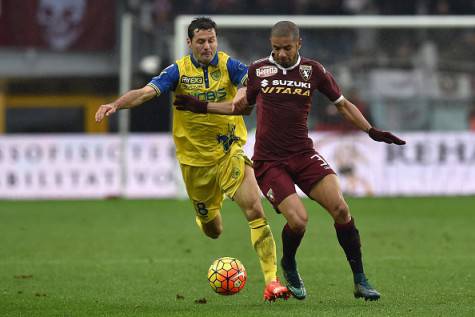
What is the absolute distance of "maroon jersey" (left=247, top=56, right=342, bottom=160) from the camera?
Result: 9.41 m

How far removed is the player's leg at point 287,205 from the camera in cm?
938

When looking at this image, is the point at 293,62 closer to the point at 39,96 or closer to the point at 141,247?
the point at 141,247

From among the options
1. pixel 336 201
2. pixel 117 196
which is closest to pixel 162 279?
pixel 336 201

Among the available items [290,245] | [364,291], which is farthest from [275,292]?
[364,291]

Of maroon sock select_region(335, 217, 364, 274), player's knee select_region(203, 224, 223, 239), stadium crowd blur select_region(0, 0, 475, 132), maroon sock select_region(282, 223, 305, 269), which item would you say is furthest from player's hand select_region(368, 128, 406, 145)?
stadium crowd blur select_region(0, 0, 475, 132)

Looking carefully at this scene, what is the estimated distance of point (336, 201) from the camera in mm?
9258

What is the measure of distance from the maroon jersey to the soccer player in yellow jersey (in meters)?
0.52

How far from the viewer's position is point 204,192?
1128 centimetres

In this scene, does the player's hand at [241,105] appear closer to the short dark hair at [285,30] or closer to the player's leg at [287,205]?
the player's leg at [287,205]

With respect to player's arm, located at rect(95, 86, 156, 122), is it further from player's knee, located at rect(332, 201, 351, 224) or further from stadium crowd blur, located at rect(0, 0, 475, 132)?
stadium crowd blur, located at rect(0, 0, 475, 132)

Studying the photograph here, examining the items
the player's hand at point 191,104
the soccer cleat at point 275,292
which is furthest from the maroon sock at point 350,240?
the player's hand at point 191,104

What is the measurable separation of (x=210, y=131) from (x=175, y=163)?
1287 centimetres

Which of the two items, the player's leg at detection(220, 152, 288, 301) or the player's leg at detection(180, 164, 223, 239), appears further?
the player's leg at detection(180, 164, 223, 239)

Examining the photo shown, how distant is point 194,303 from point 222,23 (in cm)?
1538
